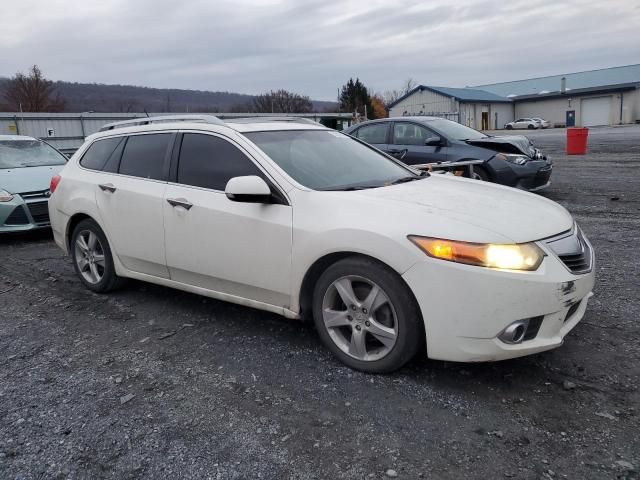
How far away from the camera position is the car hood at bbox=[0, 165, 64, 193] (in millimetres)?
7539

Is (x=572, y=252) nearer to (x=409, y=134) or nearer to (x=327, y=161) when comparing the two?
(x=327, y=161)

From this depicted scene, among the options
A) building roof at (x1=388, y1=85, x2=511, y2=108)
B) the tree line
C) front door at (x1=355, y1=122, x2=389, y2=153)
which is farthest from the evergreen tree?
front door at (x1=355, y1=122, x2=389, y2=153)

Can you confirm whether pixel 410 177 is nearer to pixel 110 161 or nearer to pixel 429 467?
pixel 429 467

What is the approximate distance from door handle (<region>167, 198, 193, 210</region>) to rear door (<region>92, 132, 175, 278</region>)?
13 centimetres

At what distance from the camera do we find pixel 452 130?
9.65 m

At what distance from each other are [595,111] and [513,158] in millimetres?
56768

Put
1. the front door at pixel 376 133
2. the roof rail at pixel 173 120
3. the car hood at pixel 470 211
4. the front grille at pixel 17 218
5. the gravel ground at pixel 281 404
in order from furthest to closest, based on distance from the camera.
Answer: the front door at pixel 376 133, the front grille at pixel 17 218, the roof rail at pixel 173 120, the car hood at pixel 470 211, the gravel ground at pixel 281 404

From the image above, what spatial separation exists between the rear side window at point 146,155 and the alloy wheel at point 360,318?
190 cm

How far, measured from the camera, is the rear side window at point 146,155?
4406mm

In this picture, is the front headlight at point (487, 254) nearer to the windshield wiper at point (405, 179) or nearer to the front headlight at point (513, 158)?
the windshield wiper at point (405, 179)

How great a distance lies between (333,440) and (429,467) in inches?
19.2

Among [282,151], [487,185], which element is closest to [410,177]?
[487,185]

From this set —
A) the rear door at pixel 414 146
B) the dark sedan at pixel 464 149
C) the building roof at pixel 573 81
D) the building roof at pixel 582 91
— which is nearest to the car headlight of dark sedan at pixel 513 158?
the dark sedan at pixel 464 149

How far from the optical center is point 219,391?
3.18m
